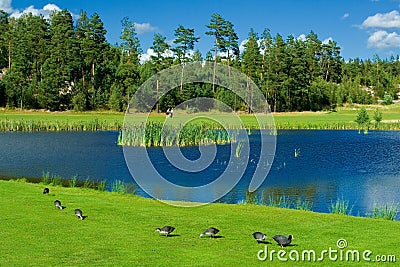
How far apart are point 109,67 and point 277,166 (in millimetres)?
49638

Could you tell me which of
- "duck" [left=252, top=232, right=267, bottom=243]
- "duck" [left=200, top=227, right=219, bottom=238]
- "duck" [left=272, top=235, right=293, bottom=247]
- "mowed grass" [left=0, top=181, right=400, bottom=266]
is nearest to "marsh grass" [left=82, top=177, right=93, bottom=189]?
"mowed grass" [left=0, top=181, right=400, bottom=266]

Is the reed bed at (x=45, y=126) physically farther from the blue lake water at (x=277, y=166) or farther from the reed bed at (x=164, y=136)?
the reed bed at (x=164, y=136)

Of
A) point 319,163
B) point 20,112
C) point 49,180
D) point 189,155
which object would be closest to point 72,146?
point 189,155

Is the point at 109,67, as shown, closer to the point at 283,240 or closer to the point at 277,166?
the point at 277,166

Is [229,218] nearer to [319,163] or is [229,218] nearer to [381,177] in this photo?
[381,177]

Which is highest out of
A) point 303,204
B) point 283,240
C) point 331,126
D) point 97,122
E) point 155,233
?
point 331,126

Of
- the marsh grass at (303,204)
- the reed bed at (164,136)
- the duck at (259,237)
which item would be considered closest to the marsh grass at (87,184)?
the marsh grass at (303,204)

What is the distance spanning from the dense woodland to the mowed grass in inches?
1852

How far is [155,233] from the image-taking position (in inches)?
368

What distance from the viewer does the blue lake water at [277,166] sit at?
57.1 feet

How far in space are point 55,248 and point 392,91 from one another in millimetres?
97271

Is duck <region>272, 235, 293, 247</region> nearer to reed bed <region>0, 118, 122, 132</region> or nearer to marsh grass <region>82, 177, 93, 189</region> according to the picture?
marsh grass <region>82, 177, 93, 189</region>

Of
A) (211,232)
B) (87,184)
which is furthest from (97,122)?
(211,232)

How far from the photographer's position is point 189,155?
28.0 meters
